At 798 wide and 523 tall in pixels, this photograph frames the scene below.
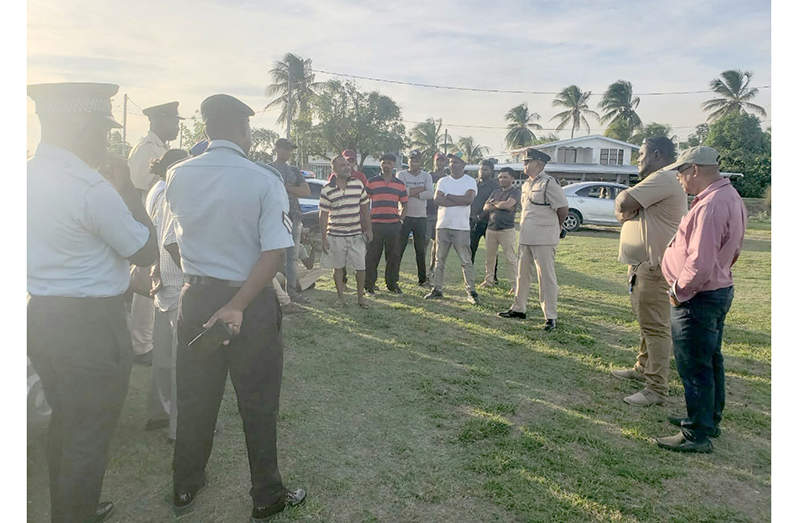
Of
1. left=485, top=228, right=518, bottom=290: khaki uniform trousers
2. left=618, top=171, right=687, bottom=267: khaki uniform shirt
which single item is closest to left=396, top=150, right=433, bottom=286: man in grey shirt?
left=485, top=228, right=518, bottom=290: khaki uniform trousers

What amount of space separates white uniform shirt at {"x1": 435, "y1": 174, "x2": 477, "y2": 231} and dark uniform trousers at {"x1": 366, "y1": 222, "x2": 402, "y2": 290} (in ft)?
2.42

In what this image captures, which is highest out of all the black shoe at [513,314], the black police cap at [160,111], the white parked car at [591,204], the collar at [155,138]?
the white parked car at [591,204]

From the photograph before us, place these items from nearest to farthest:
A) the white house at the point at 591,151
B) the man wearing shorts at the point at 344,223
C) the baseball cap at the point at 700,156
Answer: the baseball cap at the point at 700,156, the man wearing shorts at the point at 344,223, the white house at the point at 591,151

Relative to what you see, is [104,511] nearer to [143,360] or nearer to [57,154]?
[57,154]

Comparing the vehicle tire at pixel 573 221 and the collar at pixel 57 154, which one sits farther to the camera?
the vehicle tire at pixel 573 221

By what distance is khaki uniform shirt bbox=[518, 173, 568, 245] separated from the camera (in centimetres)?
555

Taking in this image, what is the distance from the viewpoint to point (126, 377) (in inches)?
93.4

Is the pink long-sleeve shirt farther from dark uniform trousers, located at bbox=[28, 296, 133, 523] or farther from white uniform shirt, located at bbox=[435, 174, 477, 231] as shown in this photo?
white uniform shirt, located at bbox=[435, 174, 477, 231]

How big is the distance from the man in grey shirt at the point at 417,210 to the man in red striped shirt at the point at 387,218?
39cm

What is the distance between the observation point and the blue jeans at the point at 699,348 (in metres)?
3.18

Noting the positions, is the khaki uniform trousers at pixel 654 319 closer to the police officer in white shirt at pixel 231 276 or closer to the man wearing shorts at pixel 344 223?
the police officer in white shirt at pixel 231 276

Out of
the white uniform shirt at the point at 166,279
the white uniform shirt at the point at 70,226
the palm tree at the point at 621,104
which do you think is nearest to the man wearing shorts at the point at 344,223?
the white uniform shirt at the point at 166,279

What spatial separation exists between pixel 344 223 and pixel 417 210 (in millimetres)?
1704

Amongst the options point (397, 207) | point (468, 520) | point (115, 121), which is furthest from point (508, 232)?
point (115, 121)
